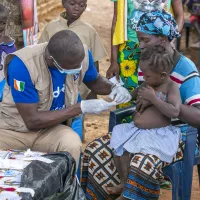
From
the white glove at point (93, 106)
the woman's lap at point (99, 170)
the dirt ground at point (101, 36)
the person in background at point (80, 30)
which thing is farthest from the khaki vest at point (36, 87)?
the dirt ground at point (101, 36)

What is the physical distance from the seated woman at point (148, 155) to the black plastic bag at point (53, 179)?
0.40 metres

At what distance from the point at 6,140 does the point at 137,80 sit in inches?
51.2

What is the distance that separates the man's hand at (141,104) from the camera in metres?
3.89

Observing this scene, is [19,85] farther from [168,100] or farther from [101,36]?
[101,36]

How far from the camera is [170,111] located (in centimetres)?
372

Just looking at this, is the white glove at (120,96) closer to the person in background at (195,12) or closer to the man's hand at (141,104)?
the man's hand at (141,104)

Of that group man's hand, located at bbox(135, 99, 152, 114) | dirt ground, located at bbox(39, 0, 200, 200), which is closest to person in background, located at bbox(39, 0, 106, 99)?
dirt ground, located at bbox(39, 0, 200, 200)

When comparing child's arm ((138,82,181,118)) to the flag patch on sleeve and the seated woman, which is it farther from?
the flag patch on sleeve

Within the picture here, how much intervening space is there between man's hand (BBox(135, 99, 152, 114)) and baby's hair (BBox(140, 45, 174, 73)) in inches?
9.9

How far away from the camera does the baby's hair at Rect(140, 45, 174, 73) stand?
3748 mm

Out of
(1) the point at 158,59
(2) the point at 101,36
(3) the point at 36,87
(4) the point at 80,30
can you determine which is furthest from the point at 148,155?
(2) the point at 101,36

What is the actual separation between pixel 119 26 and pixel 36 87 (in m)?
1.27

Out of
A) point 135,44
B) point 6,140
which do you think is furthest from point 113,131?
point 135,44

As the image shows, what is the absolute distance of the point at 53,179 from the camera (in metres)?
3.38
